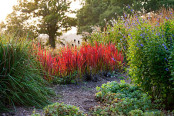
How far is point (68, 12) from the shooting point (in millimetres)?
26969

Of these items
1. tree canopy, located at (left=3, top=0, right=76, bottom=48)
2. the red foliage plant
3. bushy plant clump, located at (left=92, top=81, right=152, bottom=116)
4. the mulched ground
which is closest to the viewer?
bushy plant clump, located at (left=92, top=81, right=152, bottom=116)

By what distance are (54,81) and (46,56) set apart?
0.65 metres

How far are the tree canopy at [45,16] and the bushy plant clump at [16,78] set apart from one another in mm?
21145

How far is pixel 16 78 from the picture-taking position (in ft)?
11.0

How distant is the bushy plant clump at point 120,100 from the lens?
3.05 m

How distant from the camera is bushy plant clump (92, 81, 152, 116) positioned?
3.05m

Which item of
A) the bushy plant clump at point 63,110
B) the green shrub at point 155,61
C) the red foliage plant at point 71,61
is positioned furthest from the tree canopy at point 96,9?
the bushy plant clump at point 63,110

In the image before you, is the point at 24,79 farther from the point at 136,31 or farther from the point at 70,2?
the point at 70,2

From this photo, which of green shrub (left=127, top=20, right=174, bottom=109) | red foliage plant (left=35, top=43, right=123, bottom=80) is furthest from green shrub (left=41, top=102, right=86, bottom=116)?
red foliage plant (left=35, top=43, right=123, bottom=80)

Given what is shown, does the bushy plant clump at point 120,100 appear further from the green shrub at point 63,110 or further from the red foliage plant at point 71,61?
the red foliage plant at point 71,61

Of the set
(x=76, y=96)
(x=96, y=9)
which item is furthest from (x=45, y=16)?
(x=76, y=96)

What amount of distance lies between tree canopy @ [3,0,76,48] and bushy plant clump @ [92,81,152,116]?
69.4 feet

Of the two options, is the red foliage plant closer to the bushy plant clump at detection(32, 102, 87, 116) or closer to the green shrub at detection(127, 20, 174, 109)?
the green shrub at detection(127, 20, 174, 109)

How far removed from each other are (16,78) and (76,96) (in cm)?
127
